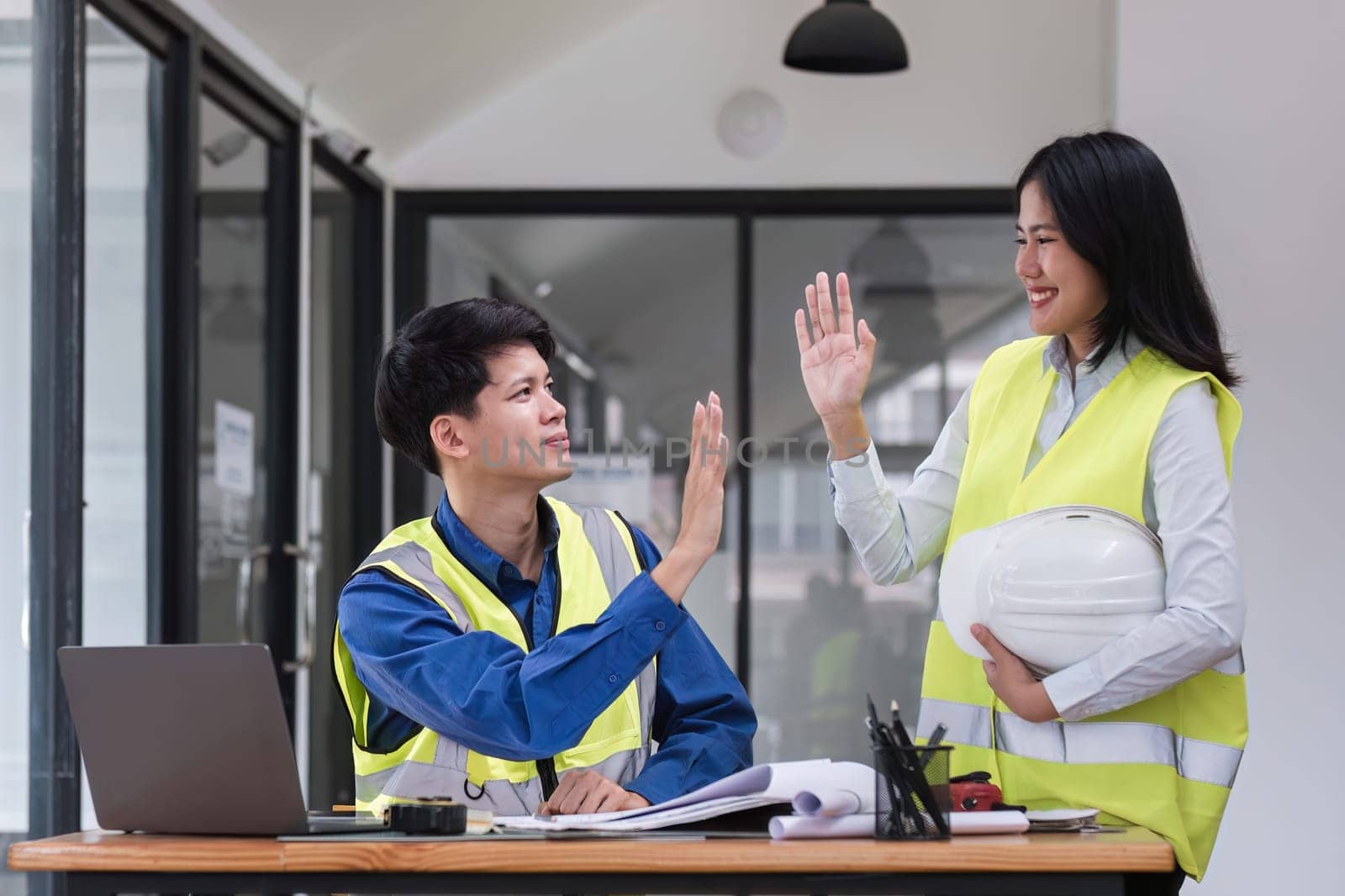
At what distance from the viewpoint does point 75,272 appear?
3340 mm

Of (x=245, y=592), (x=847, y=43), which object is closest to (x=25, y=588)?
(x=245, y=592)

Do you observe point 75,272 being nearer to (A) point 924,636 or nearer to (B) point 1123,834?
(B) point 1123,834

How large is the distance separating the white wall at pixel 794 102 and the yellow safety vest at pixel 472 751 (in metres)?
3.28

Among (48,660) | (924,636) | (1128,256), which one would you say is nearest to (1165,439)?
(1128,256)

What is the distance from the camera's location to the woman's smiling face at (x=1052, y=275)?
2059 millimetres

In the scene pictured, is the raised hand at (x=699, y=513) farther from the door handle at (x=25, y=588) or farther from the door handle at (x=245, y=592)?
the door handle at (x=245, y=592)

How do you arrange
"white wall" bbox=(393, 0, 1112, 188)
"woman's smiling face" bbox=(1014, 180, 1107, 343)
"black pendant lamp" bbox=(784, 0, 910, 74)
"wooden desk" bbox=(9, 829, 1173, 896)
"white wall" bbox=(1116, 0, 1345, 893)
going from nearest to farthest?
"wooden desk" bbox=(9, 829, 1173, 896) < "woman's smiling face" bbox=(1014, 180, 1107, 343) < "white wall" bbox=(1116, 0, 1345, 893) < "black pendant lamp" bbox=(784, 0, 910, 74) < "white wall" bbox=(393, 0, 1112, 188)

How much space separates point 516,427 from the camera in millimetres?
2121

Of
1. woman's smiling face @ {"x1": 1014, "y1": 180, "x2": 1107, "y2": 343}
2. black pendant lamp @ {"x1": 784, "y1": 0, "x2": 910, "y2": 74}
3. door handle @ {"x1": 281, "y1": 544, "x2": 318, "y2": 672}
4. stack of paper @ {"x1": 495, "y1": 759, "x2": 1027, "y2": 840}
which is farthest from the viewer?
door handle @ {"x1": 281, "y1": 544, "x2": 318, "y2": 672}

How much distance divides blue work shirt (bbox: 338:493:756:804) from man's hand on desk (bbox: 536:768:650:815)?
5 cm

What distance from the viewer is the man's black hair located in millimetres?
2148

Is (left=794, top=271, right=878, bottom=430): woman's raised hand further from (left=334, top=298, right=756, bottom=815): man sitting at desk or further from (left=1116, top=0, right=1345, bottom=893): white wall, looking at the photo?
(left=1116, top=0, right=1345, bottom=893): white wall

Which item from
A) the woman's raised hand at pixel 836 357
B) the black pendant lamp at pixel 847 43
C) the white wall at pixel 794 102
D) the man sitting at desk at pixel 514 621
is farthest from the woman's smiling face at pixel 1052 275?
the white wall at pixel 794 102

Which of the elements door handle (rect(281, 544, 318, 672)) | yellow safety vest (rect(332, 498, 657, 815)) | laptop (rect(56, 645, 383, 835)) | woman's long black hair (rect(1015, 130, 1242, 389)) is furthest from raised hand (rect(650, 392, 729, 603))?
door handle (rect(281, 544, 318, 672))
